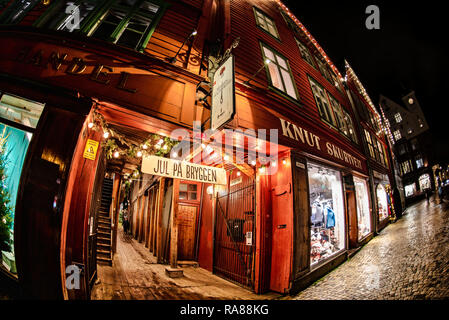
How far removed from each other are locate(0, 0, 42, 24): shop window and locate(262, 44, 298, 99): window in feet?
25.8

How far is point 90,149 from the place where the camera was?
425 cm

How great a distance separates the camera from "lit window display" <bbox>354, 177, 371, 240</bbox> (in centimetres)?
1025

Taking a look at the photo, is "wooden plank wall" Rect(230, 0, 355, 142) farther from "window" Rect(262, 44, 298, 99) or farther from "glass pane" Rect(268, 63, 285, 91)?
"glass pane" Rect(268, 63, 285, 91)

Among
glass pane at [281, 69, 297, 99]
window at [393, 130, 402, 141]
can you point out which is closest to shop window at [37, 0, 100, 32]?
glass pane at [281, 69, 297, 99]

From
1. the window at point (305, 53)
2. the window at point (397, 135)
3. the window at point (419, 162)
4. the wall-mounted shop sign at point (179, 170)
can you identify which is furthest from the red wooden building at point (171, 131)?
the window at point (397, 135)

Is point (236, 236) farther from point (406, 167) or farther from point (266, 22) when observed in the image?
point (406, 167)

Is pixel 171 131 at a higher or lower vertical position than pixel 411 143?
lower

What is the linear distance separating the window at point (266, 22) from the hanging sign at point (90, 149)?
9.11 m

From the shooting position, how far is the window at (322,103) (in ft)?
30.7

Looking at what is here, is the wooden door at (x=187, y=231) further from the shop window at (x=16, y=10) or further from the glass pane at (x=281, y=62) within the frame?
the shop window at (x=16, y=10)

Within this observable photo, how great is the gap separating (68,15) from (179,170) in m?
5.66

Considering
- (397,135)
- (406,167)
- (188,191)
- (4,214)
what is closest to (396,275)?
(188,191)
